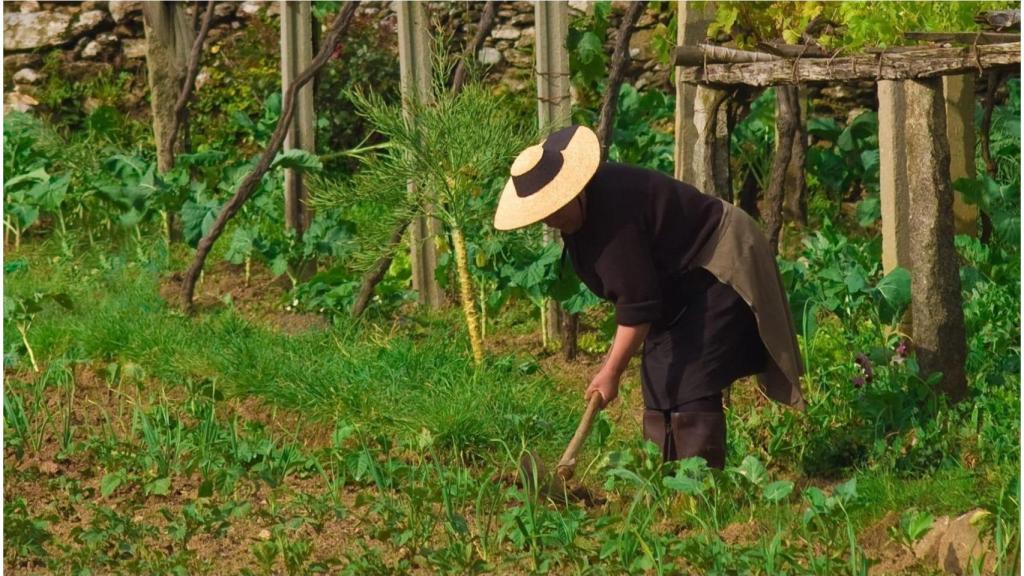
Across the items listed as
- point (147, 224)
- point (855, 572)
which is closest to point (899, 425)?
point (855, 572)

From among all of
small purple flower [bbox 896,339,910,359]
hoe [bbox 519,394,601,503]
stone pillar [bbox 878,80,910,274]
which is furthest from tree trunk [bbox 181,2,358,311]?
small purple flower [bbox 896,339,910,359]

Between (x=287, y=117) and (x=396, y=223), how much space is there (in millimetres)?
1078

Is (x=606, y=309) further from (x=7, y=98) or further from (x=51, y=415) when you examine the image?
(x=7, y=98)

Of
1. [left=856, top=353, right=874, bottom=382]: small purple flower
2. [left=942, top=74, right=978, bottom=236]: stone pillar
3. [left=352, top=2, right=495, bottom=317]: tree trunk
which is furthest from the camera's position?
[left=942, top=74, right=978, bottom=236]: stone pillar

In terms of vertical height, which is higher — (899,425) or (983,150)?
(983,150)

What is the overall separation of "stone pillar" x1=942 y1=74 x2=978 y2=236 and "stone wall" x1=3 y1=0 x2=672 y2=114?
2.67 meters

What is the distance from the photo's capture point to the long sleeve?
5.29 meters

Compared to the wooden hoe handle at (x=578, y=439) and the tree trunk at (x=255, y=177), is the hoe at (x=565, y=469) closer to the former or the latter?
the wooden hoe handle at (x=578, y=439)

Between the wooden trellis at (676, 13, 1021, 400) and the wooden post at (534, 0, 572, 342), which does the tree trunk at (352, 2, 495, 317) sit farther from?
the wooden trellis at (676, 13, 1021, 400)

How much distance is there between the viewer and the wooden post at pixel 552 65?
7547mm

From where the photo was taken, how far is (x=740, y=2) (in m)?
7.04

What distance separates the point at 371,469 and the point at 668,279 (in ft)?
4.00

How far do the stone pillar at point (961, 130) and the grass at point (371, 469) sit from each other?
189 centimetres

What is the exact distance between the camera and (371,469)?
5.54 metres
